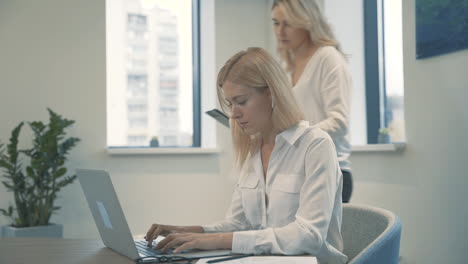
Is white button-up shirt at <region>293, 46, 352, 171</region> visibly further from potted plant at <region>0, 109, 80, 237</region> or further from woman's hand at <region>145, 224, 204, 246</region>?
potted plant at <region>0, 109, 80, 237</region>

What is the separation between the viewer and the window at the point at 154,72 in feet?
16.9

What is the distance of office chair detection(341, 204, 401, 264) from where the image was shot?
150 centimetres

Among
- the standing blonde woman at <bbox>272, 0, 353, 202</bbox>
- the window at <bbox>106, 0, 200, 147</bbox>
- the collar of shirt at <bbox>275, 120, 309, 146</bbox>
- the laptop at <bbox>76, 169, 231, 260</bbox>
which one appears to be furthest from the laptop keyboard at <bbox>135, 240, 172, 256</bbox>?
the window at <bbox>106, 0, 200, 147</bbox>

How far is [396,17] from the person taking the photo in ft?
13.0

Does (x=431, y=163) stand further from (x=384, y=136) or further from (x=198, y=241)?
(x=198, y=241)

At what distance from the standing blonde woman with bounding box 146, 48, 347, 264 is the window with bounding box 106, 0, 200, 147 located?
11.4ft

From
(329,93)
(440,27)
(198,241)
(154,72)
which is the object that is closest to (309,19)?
(329,93)

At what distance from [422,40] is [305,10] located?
1.05 metres

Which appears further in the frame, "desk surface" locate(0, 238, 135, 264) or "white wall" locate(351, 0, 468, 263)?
"white wall" locate(351, 0, 468, 263)

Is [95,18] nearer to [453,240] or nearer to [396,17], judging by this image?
[396,17]

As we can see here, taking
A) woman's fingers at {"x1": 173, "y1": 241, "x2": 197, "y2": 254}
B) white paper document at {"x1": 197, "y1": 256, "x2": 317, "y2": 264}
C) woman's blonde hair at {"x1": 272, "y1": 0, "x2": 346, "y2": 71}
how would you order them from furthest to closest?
woman's blonde hair at {"x1": 272, "y1": 0, "x2": 346, "y2": 71}
woman's fingers at {"x1": 173, "y1": 241, "x2": 197, "y2": 254}
white paper document at {"x1": 197, "y1": 256, "x2": 317, "y2": 264}

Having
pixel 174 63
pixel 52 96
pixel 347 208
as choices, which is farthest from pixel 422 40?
pixel 52 96

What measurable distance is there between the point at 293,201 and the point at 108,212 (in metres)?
0.50

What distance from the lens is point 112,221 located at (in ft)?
4.74
